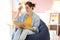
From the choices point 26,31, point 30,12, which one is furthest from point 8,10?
point 26,31

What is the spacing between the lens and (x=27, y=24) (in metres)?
2.54

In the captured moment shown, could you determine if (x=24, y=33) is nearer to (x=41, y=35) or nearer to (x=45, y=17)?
(x=41, y=35)

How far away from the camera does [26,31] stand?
234cm

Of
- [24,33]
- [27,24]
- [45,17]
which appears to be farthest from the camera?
[45,17]

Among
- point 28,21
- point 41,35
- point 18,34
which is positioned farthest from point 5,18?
point 41,35

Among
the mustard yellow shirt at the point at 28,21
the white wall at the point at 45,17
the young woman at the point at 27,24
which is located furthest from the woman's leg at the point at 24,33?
the white wall at the point at 45,17

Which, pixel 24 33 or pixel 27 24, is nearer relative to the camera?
pixel 24 33

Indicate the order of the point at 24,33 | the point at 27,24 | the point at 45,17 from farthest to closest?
the point at 45,17
the point at 27,24
the point at 24,33

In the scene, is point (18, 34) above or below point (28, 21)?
below

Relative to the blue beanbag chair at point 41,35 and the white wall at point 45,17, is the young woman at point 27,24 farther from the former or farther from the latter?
the white wall at point 45,17

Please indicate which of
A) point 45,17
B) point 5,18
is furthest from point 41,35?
point 5,18

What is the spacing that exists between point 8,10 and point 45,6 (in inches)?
32.8

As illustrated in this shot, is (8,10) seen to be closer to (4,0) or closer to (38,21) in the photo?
(4,0)

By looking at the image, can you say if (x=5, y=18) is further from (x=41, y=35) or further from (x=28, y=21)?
(x=41, y=35)
